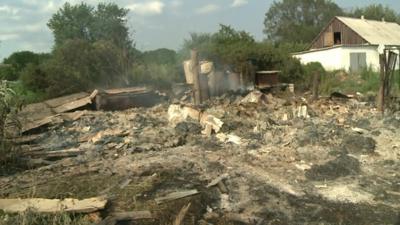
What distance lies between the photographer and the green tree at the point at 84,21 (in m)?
37.8

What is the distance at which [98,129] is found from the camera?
11.9 metres

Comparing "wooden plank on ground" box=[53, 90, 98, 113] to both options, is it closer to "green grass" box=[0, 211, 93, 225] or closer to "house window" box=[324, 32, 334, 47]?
"green grass" box=[0, 211, 93, 225]

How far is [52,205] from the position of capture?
6.06 meters

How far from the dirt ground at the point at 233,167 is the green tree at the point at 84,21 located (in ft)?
83.5

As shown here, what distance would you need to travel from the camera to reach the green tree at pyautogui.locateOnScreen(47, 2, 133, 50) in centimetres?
3781

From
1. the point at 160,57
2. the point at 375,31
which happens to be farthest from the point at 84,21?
the point at 375,31

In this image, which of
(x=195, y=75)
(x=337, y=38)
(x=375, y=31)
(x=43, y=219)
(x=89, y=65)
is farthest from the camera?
(x=337, y=38)

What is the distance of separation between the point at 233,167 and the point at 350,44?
3170cm

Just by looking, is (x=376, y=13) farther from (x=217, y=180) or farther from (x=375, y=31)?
(x=217, y=180)

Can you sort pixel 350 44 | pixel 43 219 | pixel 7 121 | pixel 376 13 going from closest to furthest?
1. pixel 43 219
2. pixel 7 121
3. pixel 350 44
4. pixel 376 13

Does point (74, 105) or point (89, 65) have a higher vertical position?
point (89, 65)

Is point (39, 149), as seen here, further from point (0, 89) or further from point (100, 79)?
point (100, 79)

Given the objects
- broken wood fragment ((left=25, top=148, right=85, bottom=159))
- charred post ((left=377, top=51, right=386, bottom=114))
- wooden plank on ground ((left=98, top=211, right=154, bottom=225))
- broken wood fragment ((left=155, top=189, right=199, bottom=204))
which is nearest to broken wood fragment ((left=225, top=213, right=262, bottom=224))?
broken wood fragment ((left=155, top=189, right=199, bottom=204))

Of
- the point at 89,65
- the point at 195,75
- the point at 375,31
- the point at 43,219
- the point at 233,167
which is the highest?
the point at 375,31
